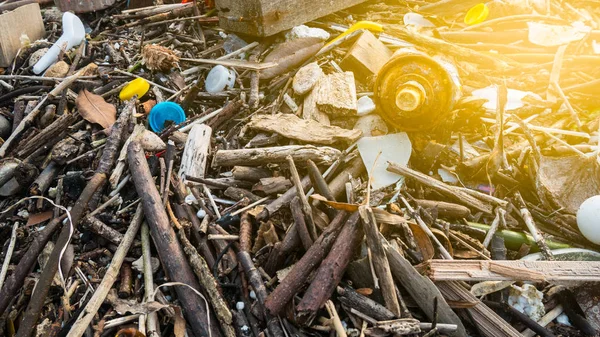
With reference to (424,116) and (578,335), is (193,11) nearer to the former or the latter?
(424,116)

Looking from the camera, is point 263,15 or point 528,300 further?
point 263,15

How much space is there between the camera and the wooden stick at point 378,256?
2.30 m

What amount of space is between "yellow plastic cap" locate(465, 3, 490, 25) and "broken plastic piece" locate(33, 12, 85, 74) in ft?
14.3

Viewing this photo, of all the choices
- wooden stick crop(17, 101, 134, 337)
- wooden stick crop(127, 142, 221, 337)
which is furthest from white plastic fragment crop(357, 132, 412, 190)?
wooden stick crop(17, 101, 134, 337)

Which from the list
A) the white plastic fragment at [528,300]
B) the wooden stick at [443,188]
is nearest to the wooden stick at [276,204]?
the wooden stick at [443,188]

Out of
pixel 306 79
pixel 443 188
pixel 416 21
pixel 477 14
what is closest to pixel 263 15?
pixel 306 79

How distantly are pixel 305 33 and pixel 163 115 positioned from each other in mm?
1696

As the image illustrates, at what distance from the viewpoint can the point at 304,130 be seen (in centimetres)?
324

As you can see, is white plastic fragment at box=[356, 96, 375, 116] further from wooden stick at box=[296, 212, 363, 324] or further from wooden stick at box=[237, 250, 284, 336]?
wooden stick at box=[237, 250, 284, 336]

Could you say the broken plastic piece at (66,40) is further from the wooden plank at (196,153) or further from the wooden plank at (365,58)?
the wooden plank at (365,58)

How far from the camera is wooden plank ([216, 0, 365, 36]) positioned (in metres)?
4.23

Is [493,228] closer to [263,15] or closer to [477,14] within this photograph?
[263,15]

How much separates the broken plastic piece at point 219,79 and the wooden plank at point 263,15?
62 centimetres

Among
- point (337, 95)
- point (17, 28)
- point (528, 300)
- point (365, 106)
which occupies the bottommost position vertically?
point (528, 300)
